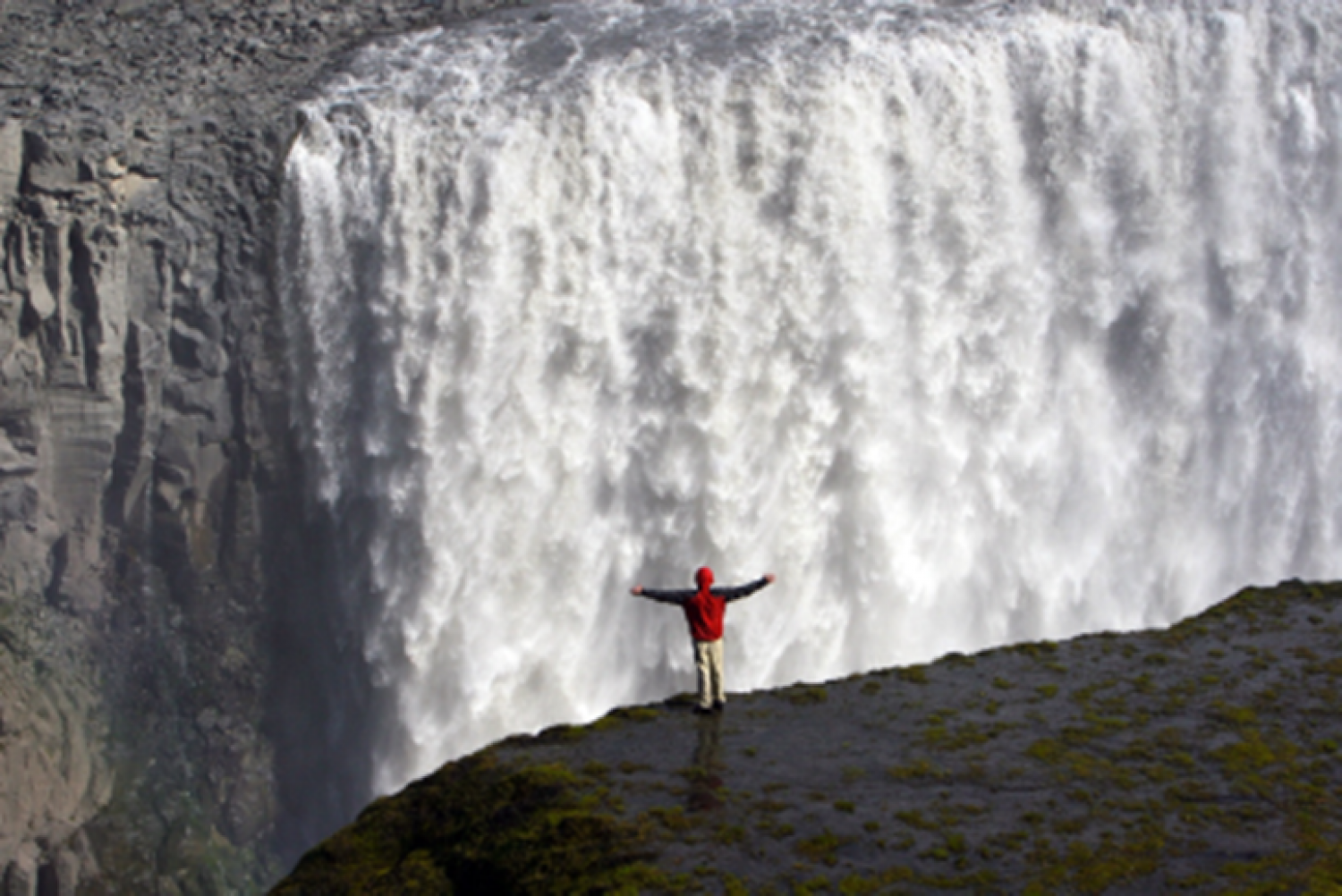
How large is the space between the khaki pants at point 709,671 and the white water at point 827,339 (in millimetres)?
8648

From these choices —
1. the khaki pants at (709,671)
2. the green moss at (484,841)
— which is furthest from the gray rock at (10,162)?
the khaki pants at (709,671)

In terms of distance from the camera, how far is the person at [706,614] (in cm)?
1070

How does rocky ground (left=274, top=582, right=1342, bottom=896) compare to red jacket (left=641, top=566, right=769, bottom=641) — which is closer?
rocky ground (left=274, top=582, right=1342, bottom=896)

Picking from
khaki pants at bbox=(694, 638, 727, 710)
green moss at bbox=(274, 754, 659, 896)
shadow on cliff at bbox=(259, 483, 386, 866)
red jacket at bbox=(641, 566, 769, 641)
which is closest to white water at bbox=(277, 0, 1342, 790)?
shadow on cliff at bbox=(259, 483, 386, 866)

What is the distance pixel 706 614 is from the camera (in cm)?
1073

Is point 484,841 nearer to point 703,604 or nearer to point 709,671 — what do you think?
point 709,671

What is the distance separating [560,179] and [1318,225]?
41.0ft

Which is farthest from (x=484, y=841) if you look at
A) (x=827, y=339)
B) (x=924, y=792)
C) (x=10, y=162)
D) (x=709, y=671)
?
(x=10, y=162)

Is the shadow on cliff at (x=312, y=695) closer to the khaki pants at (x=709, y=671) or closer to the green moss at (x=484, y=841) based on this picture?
the green moss at (x=484, y=841)

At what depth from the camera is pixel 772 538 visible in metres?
19.9

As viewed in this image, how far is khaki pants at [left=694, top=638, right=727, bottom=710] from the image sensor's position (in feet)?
35.8

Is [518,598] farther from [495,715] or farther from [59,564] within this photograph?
[59,564]

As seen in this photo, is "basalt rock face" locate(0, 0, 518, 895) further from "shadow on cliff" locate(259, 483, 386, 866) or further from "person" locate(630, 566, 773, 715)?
"person" locate(630, 566, 773, 715)

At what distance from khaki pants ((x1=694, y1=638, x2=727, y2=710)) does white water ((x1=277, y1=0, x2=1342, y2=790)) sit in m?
8.65
